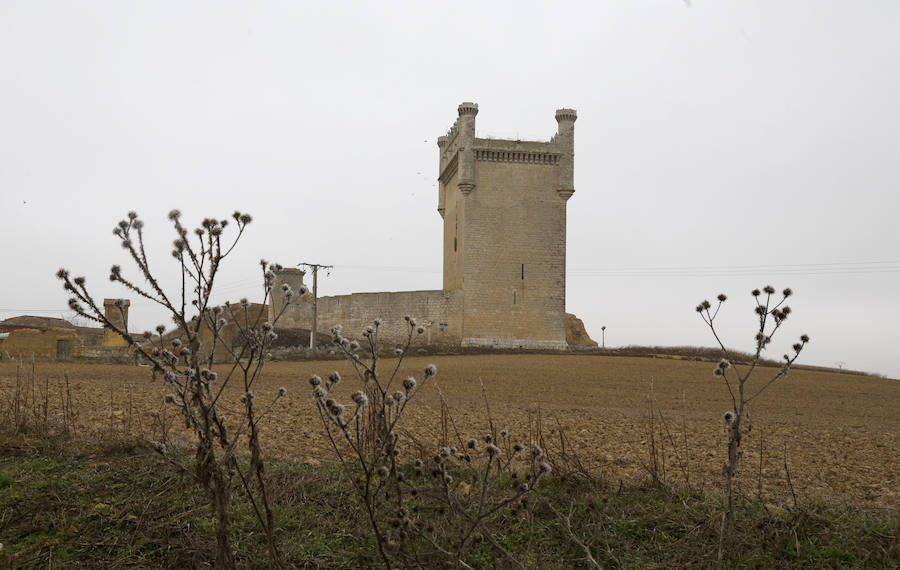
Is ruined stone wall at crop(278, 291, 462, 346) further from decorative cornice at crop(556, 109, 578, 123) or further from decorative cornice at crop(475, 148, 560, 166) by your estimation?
decorative cornice at crop(556, 109, 578, 123)

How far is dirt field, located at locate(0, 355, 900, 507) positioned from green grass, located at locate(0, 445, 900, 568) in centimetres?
64

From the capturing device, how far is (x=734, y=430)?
3287mm

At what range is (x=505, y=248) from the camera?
35219mm

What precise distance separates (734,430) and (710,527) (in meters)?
2.14

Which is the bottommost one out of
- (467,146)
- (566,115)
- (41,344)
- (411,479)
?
(411,479)

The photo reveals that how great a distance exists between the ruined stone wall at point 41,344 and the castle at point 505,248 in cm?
1057

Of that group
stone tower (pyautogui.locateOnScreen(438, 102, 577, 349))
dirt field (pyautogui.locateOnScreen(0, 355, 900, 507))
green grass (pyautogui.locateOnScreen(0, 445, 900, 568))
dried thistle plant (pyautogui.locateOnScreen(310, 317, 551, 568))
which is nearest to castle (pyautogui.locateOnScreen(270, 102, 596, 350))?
stone tower (pyautogui.locateOnScreen(438, 102, 577, 349))

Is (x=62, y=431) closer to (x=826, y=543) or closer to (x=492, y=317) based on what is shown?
(x=826, y=543)

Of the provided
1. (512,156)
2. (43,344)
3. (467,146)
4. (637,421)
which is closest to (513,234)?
(512,156)

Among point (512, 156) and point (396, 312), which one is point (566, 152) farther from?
point (396, 312)

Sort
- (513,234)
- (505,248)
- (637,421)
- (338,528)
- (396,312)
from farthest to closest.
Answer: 1. (396,312)
2. (513,234)
3. (505,248)
4. (637,421)
5. (338,528)

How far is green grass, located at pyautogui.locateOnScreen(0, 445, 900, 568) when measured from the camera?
4.60 meters

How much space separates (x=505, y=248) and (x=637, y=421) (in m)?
24.5

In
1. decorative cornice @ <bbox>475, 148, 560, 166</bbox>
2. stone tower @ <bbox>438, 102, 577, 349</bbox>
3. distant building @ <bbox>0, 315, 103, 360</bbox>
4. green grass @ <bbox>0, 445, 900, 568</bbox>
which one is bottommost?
green grass @ <bbox>0, 445, 900, 568</bbox>
